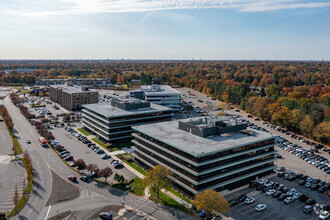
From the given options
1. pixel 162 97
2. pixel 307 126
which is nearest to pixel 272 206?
pixel 307 126

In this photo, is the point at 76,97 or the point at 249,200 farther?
the point at 76,97

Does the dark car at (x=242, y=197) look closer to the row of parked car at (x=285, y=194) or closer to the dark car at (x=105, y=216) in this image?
the row of parked car at (x=285, y=194)

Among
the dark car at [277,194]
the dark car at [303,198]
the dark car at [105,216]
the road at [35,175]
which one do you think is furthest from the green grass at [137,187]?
the dark car at [303,198]

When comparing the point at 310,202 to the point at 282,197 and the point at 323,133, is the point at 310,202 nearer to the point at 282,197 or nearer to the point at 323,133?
the point at 282,197

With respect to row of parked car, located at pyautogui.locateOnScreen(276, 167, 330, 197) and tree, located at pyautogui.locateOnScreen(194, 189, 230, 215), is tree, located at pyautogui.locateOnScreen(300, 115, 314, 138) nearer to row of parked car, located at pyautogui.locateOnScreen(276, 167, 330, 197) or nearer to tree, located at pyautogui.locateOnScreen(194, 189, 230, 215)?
row of parked car, located at pyautogui.locateOnScreen(276, 167, 330, 197)

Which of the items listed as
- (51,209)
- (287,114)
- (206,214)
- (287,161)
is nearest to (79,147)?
(51,209)

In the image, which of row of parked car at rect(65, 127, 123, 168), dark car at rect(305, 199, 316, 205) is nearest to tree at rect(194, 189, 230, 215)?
dark car at rect(305, 199, 316, 205)

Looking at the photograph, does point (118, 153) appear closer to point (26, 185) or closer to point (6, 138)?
point (26, 185)
